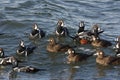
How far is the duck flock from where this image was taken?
21.9m

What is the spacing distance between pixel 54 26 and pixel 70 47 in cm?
415

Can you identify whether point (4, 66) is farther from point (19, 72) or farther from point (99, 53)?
point (99, 53)

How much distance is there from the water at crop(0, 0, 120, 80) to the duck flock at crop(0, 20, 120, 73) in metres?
0.21

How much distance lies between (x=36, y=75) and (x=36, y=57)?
2.37 meters

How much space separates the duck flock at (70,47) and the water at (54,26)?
0.21 meters

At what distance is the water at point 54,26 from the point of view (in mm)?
20969

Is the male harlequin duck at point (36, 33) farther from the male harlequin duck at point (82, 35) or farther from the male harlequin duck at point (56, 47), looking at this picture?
the male harlequin duck at point (56, 47)

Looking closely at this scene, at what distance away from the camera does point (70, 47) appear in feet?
77.7

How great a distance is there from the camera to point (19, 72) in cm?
2098

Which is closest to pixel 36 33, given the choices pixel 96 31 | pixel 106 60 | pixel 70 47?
pixel 70 47

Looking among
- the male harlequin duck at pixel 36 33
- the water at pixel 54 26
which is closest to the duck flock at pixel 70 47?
the male harlequin duck at pixel 36 33

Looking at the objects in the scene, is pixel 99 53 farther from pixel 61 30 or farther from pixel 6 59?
pixel 61 30

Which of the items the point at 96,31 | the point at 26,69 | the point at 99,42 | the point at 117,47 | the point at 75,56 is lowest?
the point at 26,69

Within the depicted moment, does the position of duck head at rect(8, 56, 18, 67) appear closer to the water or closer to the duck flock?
the duck flock
